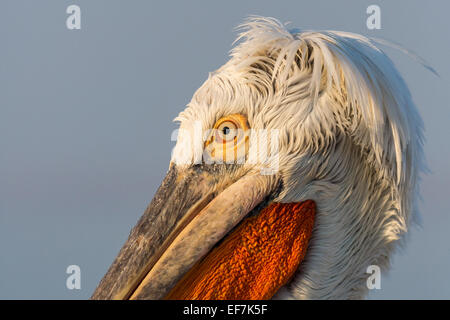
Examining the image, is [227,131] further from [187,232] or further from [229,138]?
[187,232]

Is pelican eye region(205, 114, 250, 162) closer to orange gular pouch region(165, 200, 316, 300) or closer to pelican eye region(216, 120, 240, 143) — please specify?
pelican eye region(216, 120, 240, 143)

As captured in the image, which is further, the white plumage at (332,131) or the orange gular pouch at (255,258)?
the orange gular pouch at (255,258)

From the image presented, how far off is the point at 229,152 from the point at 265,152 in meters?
0.18

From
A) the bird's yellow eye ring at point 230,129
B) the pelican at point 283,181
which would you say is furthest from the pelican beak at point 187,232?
the bird's yellow eye ring at point 230,129

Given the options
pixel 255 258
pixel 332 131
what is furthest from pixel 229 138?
pixel 255 258

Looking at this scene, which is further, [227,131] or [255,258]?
[255,258]

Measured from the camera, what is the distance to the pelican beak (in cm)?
301

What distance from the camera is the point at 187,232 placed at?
119 inches

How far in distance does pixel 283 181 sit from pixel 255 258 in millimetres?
424

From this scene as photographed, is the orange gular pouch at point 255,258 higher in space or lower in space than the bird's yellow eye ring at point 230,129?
lower

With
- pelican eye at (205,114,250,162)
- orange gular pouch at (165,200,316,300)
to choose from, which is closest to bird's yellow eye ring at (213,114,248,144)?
pelican eye at (205,114,250,162)

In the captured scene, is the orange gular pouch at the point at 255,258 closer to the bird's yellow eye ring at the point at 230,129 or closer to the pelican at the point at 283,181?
the pelican at the point at 283,181

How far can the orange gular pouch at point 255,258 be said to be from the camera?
3.09 metres
